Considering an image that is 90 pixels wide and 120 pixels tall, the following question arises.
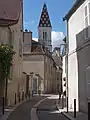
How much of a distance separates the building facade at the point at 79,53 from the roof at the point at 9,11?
4377 millimetres

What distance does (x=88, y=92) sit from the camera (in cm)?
1661

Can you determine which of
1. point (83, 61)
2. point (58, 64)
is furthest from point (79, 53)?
point (58, 64)

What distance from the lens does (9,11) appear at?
26.2 m

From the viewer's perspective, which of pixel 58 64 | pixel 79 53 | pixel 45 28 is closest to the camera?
pixel 79 53

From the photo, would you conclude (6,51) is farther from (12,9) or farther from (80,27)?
(12,9)

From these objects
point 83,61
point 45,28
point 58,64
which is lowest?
point 83,61

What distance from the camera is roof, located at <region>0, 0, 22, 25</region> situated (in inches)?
917

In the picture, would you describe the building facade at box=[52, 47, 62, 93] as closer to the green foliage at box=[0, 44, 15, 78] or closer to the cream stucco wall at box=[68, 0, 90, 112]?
the cream stucco wall at box=[68, 0, 90, 112]

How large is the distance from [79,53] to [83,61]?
1.19 meters

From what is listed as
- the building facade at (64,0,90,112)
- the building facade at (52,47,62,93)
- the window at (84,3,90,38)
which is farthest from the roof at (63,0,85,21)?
the building facade at (52,47,62,93)

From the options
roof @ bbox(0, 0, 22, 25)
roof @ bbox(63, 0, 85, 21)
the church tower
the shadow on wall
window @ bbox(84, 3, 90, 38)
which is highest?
the church tower

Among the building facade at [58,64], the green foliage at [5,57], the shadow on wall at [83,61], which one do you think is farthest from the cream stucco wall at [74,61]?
the building facade at [58,64]

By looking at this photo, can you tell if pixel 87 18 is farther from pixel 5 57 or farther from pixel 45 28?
pixel 45 28

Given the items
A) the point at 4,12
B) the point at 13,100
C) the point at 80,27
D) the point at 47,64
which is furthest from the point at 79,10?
the point at 47,64
